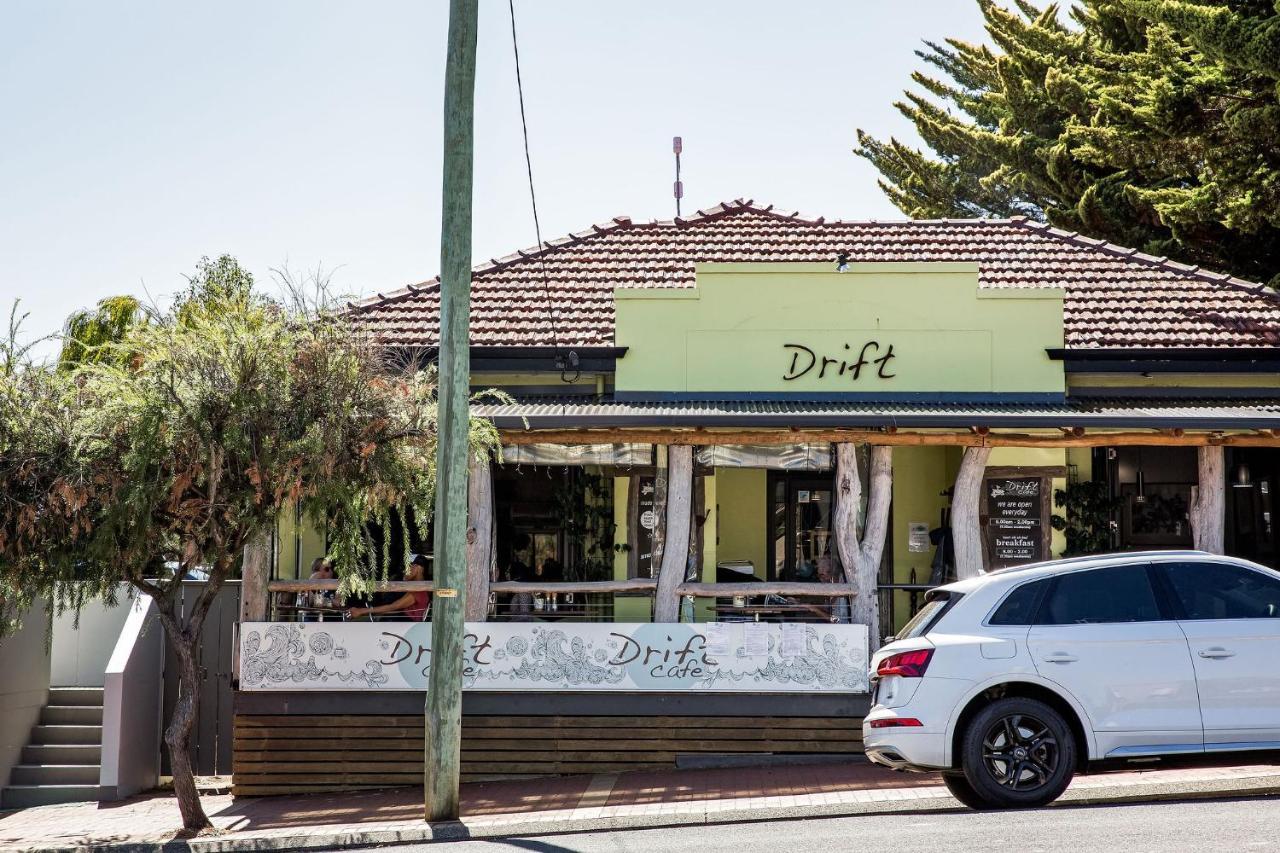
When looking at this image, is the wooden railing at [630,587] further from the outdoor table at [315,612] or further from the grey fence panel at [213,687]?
the grey fence panel at [213,687]

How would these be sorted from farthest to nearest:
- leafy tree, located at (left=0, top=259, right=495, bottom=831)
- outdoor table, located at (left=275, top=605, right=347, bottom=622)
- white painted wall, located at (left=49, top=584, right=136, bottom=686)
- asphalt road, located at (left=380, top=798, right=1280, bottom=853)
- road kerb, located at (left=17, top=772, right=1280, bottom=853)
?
1. white painted wall, located at (left=49, top=584, right=136, bottom=686)
2. outdoor table, located at (left=275, top=605, right=347, bottom=622)
3. leafy tree, located at (left=0, top=259, right=495, bottom=831)
4. road kerb, located at (left=17, top=772, right=1280, bottom=853)
5. asphalt road, located at (left=380, top=798, right=1280, bottom=853)

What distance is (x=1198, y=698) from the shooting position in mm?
8898

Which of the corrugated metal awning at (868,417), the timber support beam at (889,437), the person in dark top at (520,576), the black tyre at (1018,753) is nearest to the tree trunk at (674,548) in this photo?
the timber support beam at (889,437)

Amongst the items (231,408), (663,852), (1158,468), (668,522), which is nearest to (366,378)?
(231,408)

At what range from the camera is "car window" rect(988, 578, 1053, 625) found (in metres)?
9.17

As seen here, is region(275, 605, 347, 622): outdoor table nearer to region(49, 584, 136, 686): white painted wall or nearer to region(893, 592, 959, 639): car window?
region(49, 584, 136, 686): white painted wall

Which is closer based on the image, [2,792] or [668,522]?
[668,522]

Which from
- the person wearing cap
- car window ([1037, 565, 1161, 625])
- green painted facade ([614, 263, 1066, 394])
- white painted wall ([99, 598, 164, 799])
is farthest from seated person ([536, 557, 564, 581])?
car window ([1037, 565, 1161, 625])

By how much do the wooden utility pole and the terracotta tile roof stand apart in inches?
201

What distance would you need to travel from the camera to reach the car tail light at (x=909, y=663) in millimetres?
9094

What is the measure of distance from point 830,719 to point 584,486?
14.4 ft

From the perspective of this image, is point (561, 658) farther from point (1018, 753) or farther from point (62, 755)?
point (62, 755)

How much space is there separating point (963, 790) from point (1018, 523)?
7.10 meters

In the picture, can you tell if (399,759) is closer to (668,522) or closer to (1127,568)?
(668,522)
